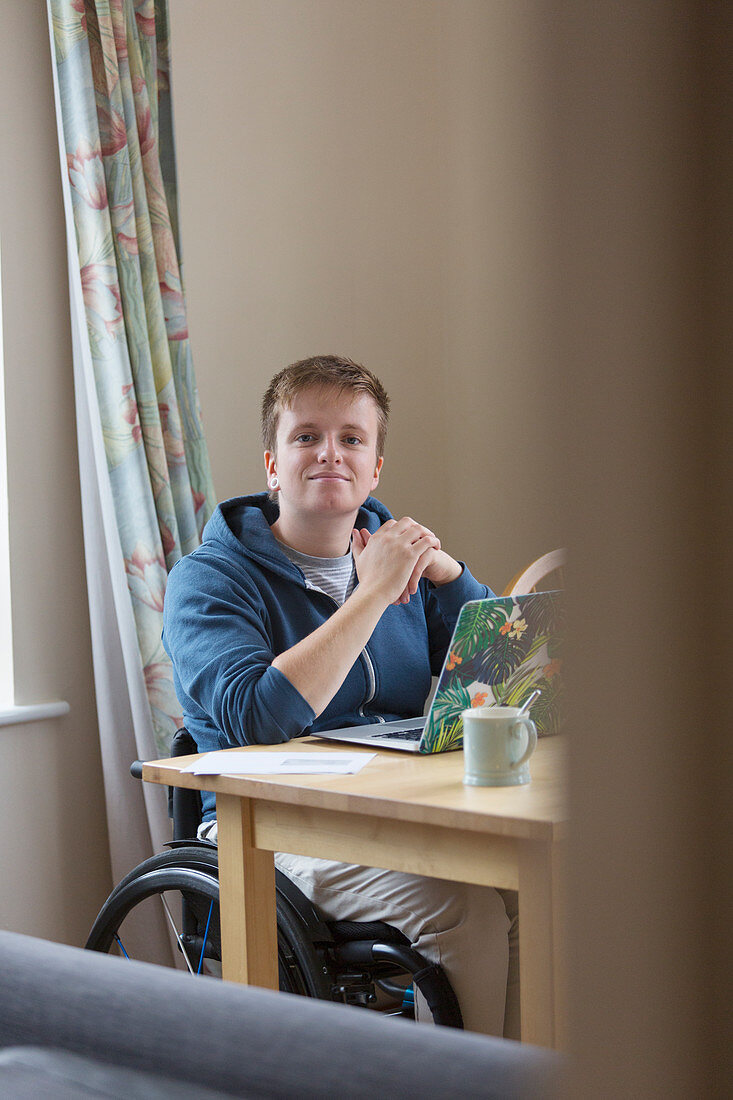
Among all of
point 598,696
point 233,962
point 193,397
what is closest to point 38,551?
point 193,397

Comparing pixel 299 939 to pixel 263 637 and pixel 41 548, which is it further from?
pixel 41 548

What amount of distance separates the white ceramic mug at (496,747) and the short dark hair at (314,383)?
0.79 metres

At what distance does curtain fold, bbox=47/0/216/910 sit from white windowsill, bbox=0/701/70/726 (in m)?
0.09

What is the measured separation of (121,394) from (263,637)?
77 cm

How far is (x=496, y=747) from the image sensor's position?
1.23 metres

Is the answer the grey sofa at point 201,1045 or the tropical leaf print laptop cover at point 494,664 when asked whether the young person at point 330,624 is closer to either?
the tropical leaf print laptop cover at point 494,664

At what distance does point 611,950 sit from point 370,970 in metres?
1.43

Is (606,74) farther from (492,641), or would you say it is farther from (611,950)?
(492,641)

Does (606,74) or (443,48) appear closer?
(606,74)

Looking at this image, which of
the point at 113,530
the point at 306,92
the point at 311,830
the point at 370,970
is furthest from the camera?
the point at 306,92

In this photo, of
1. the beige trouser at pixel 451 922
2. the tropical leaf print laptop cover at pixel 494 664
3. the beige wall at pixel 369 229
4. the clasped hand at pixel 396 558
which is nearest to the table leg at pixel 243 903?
the beige trouser at pixel 451 922

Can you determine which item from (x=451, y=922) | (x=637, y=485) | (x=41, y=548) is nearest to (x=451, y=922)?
(x=451, y=922)

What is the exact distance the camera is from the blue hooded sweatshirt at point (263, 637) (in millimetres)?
1562

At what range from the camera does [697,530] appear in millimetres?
130
